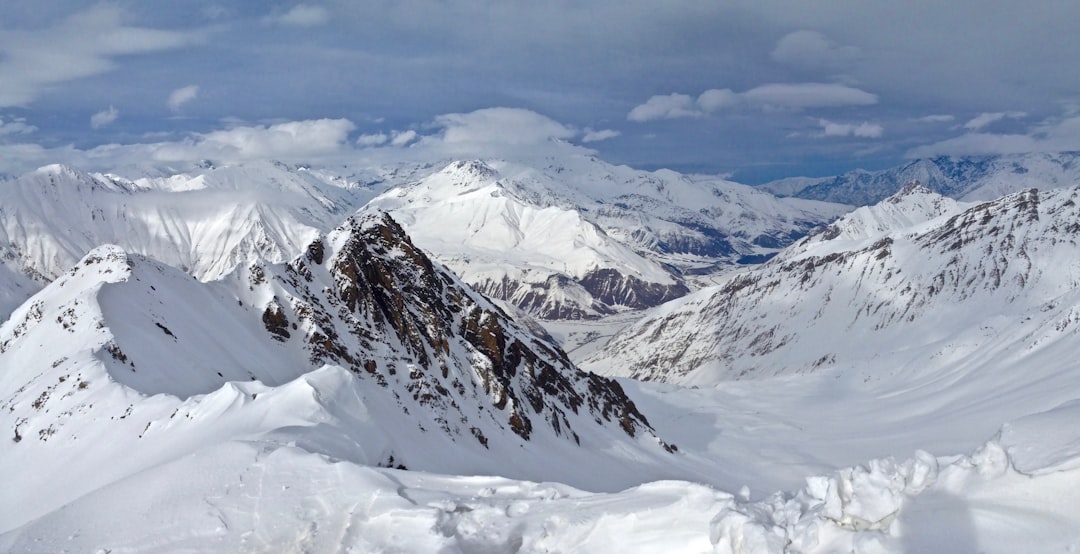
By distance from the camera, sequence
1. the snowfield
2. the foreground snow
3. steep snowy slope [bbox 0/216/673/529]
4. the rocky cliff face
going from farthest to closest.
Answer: the rocky cliff face → steep snowy slope [bbox 0/216/673/529] → the snowfield → the foreground snow

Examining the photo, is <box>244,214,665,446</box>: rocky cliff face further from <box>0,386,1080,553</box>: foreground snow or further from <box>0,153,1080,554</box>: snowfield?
<box>0,386,1080,553</box>: foreground snow

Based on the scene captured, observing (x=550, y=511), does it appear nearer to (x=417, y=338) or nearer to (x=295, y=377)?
(x=295, y=377)

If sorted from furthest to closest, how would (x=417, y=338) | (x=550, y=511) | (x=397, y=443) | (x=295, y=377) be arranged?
(x=417, y=338), (x=295, y=377), (x=397, y=443), (x=550, y=511)

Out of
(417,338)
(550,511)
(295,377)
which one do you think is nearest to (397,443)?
(295,377)

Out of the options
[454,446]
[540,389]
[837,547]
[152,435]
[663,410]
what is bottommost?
[663,410]

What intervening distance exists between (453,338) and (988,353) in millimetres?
143954

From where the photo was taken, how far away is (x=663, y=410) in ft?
531

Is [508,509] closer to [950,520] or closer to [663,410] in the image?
[950,520]

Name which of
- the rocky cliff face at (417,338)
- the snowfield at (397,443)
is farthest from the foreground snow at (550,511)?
the rocky cliff face at (417,338)

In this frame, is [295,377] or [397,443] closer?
[397,443]

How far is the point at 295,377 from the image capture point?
66.1 m

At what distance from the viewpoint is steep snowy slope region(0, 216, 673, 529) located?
128 ft

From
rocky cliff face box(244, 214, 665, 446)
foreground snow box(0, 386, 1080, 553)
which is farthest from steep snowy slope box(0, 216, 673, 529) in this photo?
foreground snow box(0, 386, 1080, 553)

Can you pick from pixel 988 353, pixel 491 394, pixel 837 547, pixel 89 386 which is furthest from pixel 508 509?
pixel 988 353
